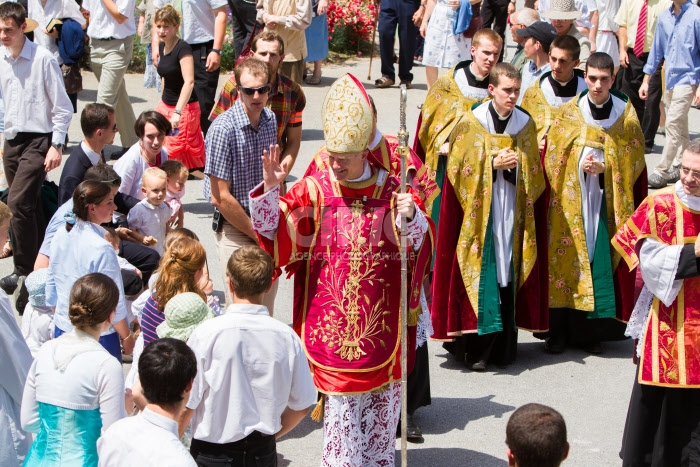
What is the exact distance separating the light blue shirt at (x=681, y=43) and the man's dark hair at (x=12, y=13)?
675cm

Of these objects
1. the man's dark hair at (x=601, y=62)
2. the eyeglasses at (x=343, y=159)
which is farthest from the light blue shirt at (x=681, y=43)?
the eyeglasses at (x=343, y=159)

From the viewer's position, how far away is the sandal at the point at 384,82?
15.1 meters

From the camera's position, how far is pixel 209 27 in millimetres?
11266

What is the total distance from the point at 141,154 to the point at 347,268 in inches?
114

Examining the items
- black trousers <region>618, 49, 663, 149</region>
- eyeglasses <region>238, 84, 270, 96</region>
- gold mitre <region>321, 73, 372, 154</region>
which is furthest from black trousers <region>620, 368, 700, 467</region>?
black trousers <region>618, 49, 663, 149</region>

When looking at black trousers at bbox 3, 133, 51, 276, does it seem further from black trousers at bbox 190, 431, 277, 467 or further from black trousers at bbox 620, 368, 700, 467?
black trousers at bbox 620, 368, 700, 467

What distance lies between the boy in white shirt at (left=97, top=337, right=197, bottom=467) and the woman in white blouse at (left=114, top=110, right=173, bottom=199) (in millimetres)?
3986

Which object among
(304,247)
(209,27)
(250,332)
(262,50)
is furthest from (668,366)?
(209,27)

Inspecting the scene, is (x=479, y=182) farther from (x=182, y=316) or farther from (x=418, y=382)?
(x=182, y=316)

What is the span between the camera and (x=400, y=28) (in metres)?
14.7

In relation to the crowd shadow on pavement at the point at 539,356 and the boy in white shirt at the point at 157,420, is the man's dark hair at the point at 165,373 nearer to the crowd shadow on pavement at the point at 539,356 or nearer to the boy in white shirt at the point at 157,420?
the boy in white shirt at the point at 157,420

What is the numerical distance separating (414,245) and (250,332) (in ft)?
4.75

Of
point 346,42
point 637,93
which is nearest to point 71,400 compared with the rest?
point 637,93

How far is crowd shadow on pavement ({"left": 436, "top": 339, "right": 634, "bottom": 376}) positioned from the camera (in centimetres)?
746
